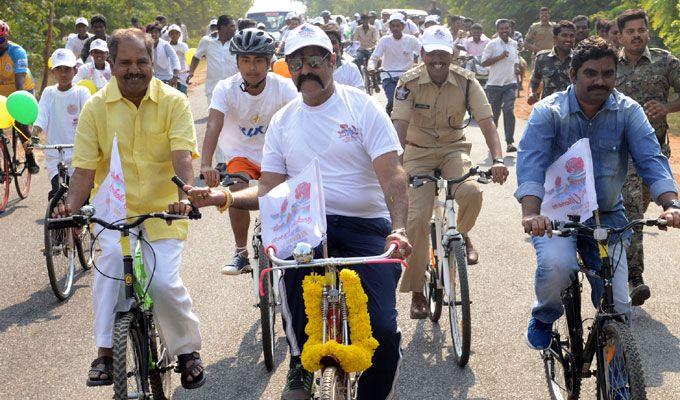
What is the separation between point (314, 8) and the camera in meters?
123

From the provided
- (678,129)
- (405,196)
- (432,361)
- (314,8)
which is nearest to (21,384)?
(432,361)

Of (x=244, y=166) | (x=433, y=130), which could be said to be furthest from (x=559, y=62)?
(x=244, y=166)

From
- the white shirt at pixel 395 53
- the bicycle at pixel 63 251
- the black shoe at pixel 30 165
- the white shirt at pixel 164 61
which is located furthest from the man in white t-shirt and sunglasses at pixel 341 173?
the white shirt at pixel 164 61

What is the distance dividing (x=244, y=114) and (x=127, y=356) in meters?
3.20

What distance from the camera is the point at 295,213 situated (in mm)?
4246

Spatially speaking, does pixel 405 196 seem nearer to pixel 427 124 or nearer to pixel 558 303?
pixel 558 303

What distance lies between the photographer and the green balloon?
999 centimetres

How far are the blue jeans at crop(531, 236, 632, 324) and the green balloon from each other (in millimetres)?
6644

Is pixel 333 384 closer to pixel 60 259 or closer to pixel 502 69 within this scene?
pixel 60 259

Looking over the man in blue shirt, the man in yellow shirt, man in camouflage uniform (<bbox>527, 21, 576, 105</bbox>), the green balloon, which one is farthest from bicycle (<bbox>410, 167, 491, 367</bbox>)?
the green balloon

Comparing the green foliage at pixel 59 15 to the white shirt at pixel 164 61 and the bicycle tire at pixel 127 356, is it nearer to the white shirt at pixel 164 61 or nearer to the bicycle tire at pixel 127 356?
the white shirt at pixel 164 61

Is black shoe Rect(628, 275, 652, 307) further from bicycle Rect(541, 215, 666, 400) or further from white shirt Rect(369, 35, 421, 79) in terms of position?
white shirt Rect(369, 35, 421, 79)

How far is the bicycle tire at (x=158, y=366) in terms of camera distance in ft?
17.1

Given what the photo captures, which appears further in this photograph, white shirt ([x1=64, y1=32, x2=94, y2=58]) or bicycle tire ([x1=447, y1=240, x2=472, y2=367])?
white shirt ([x1=64, y1=32, x2=94, y2=58])
